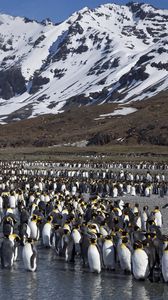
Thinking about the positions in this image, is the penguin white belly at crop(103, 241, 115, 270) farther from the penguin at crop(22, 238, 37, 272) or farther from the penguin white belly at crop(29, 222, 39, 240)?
the penguin white belly at crop(29, 222, 39, 240)

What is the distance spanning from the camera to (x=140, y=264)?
1535cm

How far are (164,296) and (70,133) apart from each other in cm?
11158

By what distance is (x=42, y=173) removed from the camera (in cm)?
5838

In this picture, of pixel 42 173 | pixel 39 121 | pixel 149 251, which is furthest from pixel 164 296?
pixel 39 121

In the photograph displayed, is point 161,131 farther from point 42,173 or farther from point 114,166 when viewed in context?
point 42,173

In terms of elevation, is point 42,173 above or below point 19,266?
above

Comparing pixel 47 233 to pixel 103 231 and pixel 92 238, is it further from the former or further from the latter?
pixel 92 238

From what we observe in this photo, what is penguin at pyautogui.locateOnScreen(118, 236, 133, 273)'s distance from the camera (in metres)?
16.1

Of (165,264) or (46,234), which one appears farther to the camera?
(46,234)

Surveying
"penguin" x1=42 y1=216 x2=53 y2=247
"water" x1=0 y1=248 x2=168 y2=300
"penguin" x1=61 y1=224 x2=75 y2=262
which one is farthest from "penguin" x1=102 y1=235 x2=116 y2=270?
"penguin" x1=42 y1=216 x2=53 y2=247

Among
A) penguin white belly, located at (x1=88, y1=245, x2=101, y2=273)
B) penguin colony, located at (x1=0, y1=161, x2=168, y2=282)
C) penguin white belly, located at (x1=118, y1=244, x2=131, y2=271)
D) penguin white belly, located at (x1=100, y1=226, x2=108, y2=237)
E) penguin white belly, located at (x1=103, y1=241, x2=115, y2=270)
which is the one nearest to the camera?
penguin colony, located at (x1=0, y1=161, x2=168, y2=282)

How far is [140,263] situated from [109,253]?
1.44 meters

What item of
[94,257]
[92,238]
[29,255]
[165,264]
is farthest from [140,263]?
[29,255]

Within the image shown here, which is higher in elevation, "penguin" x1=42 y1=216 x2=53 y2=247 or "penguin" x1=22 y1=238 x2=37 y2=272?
"penguin" x1=42 y1=216 x2=53 y2=247
